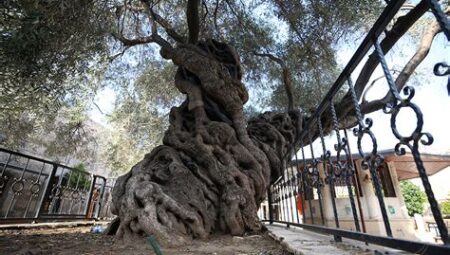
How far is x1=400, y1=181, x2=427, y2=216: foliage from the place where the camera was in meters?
16.4

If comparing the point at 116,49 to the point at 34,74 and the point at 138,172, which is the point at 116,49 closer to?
the point at 34,74

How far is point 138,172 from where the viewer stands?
11.6 feet

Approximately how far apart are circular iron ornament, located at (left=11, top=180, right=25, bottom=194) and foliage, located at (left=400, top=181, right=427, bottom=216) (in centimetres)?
1919

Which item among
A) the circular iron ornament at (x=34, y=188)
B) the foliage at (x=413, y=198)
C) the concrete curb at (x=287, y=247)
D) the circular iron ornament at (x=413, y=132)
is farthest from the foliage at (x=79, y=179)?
the foliage at (x=413, y=198)

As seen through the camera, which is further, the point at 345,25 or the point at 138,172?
the point at 345,25

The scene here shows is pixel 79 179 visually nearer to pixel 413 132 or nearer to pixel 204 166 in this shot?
pixel 204 166

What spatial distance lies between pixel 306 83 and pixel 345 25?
234 centimetres

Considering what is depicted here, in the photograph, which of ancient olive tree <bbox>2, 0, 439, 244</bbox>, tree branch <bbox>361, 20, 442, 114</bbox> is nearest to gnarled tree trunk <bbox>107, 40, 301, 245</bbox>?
ancient olive tree <bbox>2, 0, 439, 244</bbox>

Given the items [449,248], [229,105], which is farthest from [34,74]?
→ [449,248]

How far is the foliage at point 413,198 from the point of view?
16.4 m

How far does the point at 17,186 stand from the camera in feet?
14.1

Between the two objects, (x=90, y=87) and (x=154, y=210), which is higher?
(x=90, y=87)

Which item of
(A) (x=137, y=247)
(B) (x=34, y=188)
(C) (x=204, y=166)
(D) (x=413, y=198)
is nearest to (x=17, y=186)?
(B) (x=34, y=188)

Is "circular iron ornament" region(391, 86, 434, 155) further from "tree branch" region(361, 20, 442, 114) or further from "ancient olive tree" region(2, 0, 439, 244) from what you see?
"tree branch" region(361, 20, 442, 114)
